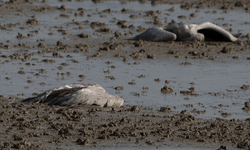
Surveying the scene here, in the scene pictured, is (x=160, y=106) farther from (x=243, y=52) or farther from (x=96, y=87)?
(x=243, y=52)

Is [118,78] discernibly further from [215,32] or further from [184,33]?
[215,32]

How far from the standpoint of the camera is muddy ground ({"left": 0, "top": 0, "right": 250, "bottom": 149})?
9808 mm

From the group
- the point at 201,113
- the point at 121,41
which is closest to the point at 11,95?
the point at 201,113

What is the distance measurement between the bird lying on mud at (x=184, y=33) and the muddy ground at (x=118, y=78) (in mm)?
329

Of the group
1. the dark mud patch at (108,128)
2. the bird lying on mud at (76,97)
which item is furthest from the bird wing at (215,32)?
the bird lying on mud at (76,97)

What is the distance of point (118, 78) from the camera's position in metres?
13.9

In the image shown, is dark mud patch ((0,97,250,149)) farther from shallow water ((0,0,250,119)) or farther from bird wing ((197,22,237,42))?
bird wing ((197,22,237,42))

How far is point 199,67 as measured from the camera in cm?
1545

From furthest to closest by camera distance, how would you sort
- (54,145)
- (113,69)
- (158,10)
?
(158,10) < (113,69) < (54,145)

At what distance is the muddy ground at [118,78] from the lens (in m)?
9.81

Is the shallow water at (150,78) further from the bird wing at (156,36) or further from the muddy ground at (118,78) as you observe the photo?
the bird wing at (156,36)

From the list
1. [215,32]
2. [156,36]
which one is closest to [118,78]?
[156,36]

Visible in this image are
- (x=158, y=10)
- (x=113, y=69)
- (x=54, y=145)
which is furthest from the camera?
(x=158, y=10)

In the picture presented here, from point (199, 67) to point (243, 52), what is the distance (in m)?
2.56
